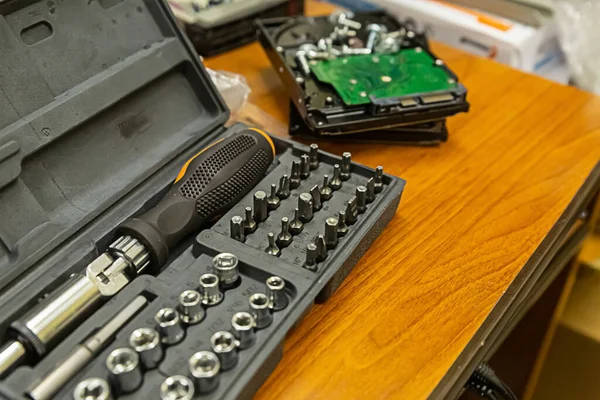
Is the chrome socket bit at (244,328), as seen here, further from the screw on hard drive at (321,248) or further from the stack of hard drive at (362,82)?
the stack of hard drive at (362,82)

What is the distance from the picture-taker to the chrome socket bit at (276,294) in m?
0.53

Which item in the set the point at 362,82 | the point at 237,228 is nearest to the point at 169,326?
the point at 237,228

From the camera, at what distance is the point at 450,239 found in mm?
685

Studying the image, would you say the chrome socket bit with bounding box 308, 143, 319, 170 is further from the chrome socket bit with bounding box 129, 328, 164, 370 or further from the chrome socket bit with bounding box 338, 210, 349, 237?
the chrome socket bit with bounding box 129, 328, 164, 370

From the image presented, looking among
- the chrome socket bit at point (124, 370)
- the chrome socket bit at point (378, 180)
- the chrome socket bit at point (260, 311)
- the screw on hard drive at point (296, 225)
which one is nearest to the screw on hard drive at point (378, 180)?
the chrome socket bit at point (378, 180)

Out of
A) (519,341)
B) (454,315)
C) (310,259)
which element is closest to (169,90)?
→ (310,259)

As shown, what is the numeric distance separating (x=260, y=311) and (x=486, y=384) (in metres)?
0.34

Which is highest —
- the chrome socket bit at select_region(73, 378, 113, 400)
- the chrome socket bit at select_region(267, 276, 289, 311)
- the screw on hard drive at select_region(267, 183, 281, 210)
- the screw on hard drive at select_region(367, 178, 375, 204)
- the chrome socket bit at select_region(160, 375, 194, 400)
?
the chrome socket bit at select_region(73, 378, 113, 400)

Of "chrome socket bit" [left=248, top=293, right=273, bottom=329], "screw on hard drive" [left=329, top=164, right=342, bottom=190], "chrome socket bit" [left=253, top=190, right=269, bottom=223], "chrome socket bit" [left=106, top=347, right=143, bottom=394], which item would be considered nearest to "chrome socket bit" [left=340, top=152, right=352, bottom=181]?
"screw on hard drive" [left=329, top=164, right=342, bottom=190]

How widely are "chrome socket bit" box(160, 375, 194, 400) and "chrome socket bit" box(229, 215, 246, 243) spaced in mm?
170

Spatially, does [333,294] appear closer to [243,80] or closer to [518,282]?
[518,282]

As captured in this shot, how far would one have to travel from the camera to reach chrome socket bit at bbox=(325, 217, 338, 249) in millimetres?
586

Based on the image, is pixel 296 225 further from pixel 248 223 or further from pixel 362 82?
pixel 362 82

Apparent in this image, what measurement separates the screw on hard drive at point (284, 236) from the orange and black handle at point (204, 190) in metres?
0.08
